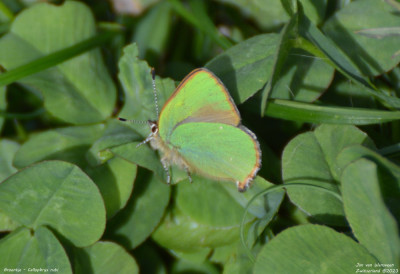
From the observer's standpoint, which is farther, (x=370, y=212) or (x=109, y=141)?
(x=109, y=141)

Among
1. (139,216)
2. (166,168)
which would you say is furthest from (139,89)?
(139,216)

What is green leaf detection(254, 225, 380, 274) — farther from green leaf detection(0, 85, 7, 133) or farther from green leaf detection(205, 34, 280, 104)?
green leaf detection(0, 85, 7, 133)

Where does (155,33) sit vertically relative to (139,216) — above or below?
above

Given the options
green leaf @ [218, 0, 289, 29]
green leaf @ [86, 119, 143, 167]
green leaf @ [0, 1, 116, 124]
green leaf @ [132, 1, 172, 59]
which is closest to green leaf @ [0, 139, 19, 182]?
green leaf @ [0, 1, 116, 124]

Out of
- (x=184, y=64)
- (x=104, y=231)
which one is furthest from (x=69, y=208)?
(x=184, y=64)

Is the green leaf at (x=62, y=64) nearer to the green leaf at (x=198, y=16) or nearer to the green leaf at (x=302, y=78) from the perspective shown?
the green leaf at (x=198, y=16)

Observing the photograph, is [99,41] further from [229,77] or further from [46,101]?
[229,77]

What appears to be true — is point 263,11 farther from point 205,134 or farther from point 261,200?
point 261,200
